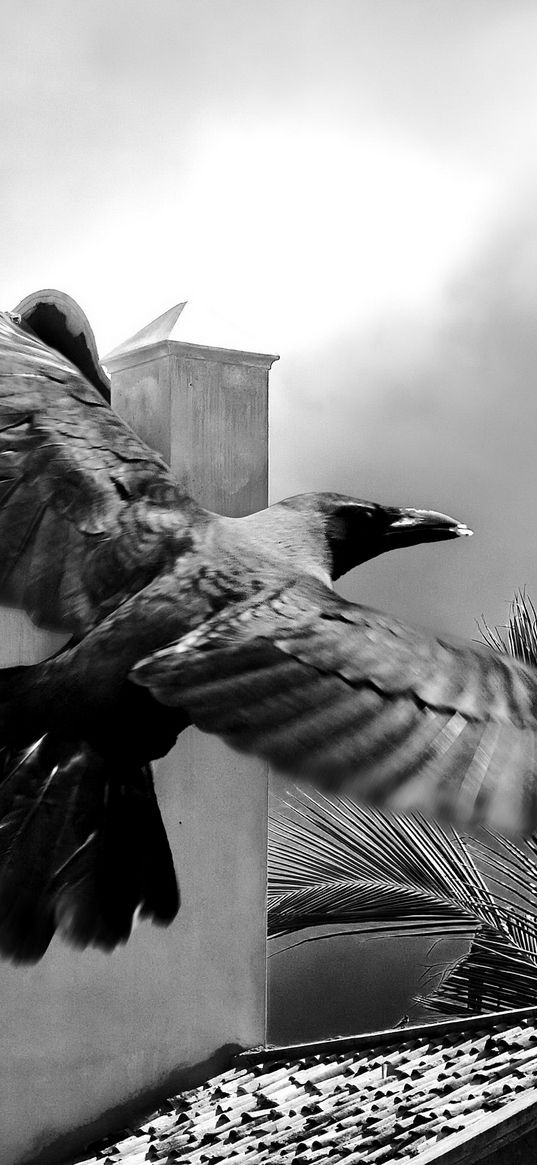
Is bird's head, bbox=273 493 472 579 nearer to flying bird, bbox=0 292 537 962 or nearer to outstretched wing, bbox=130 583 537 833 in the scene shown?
flying bird, bbox=0 292 537 962

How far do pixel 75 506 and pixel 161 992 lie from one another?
162 centimetres

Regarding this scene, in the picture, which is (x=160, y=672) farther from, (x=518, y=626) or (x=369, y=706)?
(x=518, y=626)

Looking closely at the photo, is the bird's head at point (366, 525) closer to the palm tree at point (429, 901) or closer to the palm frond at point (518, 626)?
the palm frond at point (518, 626)

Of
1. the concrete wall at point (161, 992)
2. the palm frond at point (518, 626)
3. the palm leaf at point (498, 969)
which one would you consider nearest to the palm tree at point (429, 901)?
the palm leaf at point (498, 969)

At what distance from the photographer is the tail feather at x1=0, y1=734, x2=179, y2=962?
1718 mm

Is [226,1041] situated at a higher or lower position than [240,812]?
lower

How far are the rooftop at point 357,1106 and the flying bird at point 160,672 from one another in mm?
1455

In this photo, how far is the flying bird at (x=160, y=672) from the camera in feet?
4.97

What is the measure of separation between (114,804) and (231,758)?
48.5 inches

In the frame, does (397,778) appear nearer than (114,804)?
Yes

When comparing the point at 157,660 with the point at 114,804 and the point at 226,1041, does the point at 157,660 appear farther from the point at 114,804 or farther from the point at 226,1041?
the point at 226,1041

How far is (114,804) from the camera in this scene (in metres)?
1.77

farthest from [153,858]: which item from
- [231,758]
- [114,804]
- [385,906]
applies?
[385,906]

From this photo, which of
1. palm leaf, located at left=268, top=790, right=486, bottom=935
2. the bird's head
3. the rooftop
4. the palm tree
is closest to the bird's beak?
the bird's head
